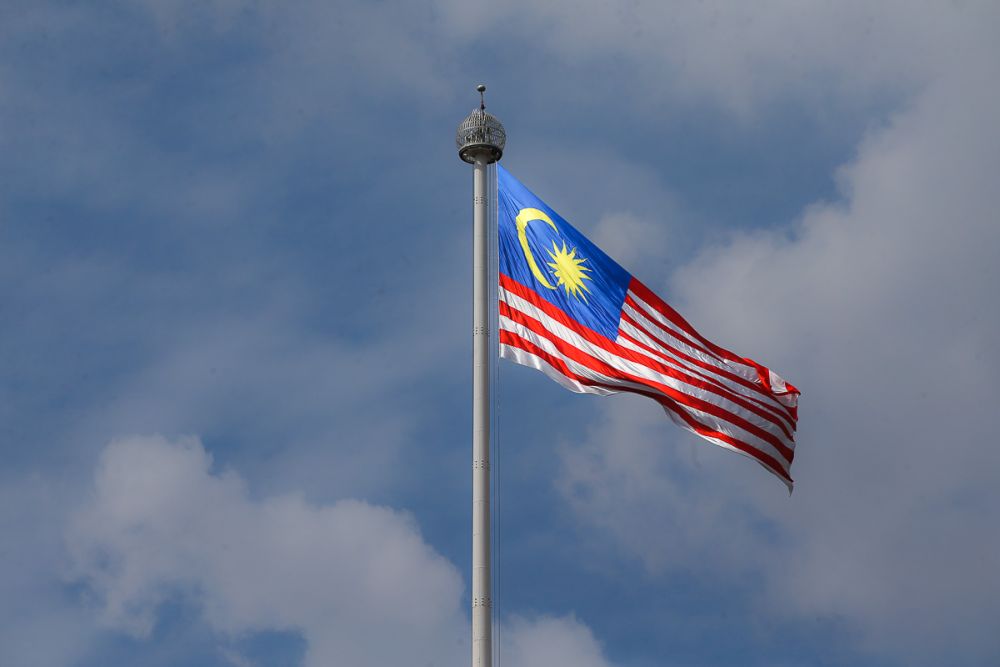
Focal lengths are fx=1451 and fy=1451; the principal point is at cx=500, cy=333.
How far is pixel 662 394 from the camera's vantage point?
36.8 metres

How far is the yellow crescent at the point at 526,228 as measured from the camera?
120 ft

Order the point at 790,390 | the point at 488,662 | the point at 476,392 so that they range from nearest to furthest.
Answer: the point at 488,662 → the point at 476,392 → the point at 790,390

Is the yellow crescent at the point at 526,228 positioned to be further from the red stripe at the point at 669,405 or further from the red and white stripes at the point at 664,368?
the red stripe at the point at 669,405

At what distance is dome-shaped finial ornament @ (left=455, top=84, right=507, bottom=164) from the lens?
36.7m

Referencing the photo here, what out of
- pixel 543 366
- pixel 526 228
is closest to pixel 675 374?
pixel 543 366

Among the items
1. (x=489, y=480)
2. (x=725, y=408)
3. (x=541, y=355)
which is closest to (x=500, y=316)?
(x=541, y=355)

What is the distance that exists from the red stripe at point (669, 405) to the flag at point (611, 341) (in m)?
0.03

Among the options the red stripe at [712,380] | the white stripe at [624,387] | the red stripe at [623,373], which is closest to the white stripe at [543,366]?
the white stripe at [624,387]

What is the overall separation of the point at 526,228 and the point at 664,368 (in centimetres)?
507

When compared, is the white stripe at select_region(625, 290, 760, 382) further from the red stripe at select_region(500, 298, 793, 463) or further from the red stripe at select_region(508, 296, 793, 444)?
the red stripe at select_region(500, 298, 793, 463)

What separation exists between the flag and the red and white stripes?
0.03m

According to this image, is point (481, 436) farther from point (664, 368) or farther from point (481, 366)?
point (664, 368)

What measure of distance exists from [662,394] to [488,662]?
28.6 ft

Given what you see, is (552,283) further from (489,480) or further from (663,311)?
(489,480)
